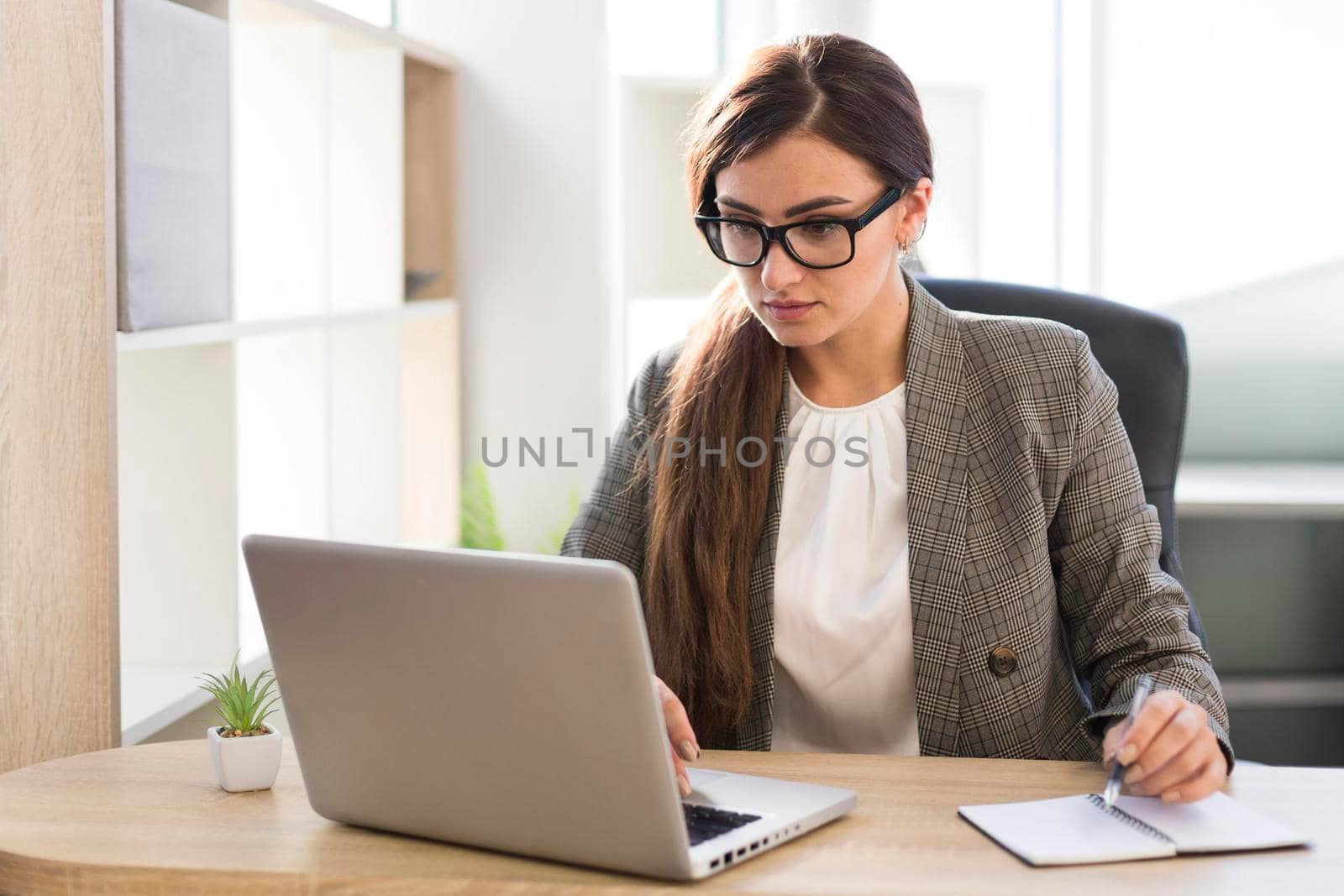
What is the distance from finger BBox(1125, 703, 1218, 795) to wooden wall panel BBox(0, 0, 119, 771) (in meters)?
1.08

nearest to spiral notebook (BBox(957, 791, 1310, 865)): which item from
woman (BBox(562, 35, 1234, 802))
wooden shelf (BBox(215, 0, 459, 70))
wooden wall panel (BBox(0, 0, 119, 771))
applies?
woman (BBox(562, 35, 1234, 802))

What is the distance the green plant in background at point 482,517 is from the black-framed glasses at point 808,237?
156 cm

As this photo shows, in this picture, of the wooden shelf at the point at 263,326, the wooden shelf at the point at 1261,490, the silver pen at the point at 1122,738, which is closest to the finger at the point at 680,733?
the silver pen at the point at 1122,738

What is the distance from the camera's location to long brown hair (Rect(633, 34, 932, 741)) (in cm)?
145

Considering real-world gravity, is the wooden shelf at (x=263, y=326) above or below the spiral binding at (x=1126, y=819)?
above

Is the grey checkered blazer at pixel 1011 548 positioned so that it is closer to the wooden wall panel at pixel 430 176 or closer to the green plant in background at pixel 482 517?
the green plant in background at pixel 482 517

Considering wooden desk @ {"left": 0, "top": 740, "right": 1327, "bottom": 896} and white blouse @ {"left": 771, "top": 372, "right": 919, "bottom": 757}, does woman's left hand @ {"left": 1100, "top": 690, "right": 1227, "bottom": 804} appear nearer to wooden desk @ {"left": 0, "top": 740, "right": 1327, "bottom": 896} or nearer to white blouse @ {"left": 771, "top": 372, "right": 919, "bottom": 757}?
wooden desk @ {"left": 0, "top": 740, "right": 1327, "bottom": 896}

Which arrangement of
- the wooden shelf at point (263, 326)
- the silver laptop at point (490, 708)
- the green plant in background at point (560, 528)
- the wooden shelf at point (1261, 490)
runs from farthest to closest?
the green plant in background at point (560, 528) < the wooden shelf at point (1261, 490) < the wooden shelf at point (263, 326) < the silver laptop at point (490, 708)

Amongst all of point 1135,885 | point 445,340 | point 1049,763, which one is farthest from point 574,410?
point 1135,885

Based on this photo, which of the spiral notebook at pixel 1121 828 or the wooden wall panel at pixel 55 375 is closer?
the spiral notebook at pixel 1121 828

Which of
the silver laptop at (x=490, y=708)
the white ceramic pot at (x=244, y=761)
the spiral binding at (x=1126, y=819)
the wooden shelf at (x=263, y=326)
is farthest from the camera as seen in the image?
the wooden shelf at (x=263, y=326)

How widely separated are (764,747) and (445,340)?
1638 mm

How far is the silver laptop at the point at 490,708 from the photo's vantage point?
0.93 m

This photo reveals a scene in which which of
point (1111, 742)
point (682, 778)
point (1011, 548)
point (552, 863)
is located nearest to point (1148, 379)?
point (1011, 548)
